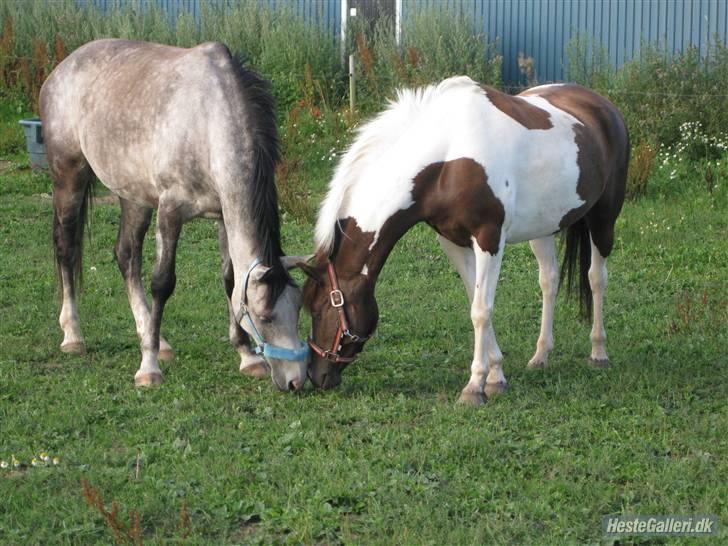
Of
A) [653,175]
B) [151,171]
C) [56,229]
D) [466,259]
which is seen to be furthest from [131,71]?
[653,175]

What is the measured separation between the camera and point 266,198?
5.84 metres

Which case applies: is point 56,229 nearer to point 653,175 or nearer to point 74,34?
point 653,175

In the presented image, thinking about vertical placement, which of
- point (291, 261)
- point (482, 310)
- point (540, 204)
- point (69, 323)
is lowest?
point (69, 323)

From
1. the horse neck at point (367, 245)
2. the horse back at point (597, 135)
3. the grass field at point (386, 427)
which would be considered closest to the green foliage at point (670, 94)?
the grass field at point (386, 427)

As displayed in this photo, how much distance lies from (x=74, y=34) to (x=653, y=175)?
342 inches

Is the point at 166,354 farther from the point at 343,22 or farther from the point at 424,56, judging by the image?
the point at 343,22

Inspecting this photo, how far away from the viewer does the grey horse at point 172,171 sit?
5.84 m

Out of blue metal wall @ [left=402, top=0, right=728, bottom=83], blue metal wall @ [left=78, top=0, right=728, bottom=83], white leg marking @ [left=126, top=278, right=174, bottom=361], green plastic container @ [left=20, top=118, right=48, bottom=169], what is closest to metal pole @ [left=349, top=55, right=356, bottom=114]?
blue metal wall @ [left=78, top=0, right=728, bottom=83]

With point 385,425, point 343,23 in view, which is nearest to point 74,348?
point 385,425

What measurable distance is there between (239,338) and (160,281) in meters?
0.60

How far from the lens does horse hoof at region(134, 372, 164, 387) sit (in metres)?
6.15

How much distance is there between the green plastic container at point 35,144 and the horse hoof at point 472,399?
8111mm

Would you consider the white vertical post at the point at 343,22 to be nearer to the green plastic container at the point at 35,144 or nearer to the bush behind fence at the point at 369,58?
the bush behind fence at the point at 369,58

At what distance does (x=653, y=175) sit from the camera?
459 inches
